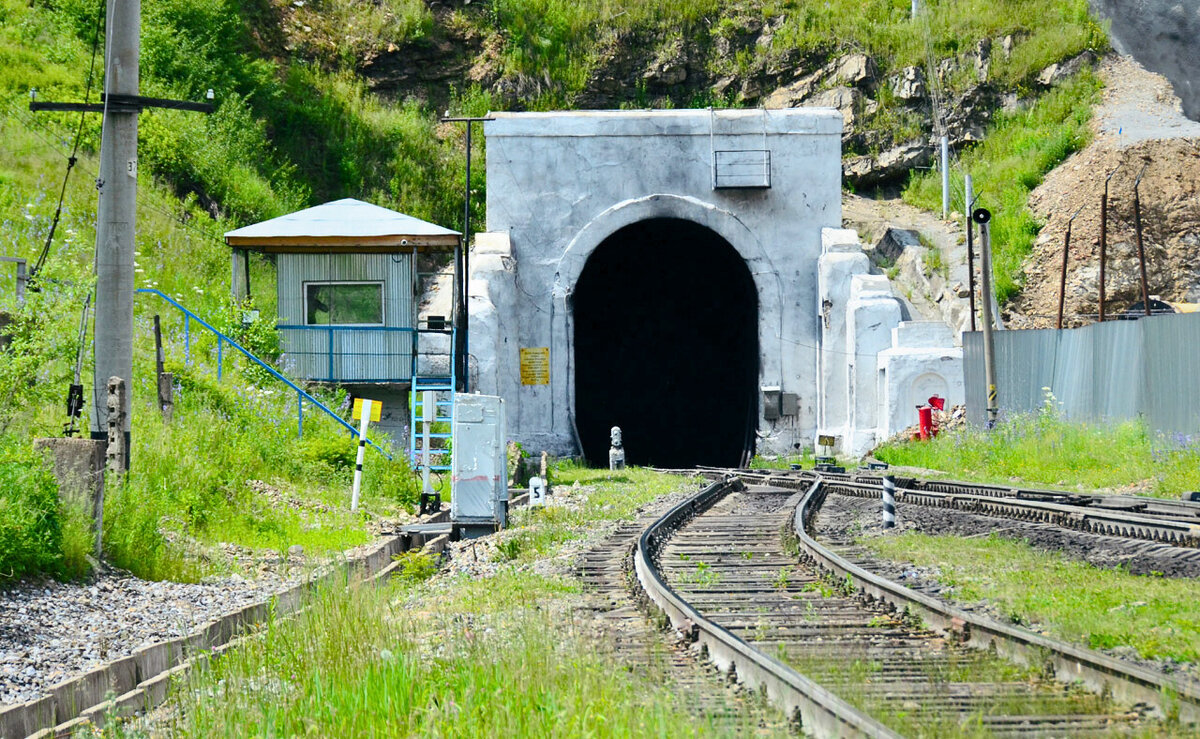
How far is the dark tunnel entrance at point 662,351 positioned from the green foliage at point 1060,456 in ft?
33.5

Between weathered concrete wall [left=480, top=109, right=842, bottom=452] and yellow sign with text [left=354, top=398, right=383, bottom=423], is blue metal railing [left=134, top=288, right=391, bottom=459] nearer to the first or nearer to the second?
yellow sign with text [left=354, top=398, right=383, bottom=423]

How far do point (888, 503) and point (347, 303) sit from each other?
15.6 meters

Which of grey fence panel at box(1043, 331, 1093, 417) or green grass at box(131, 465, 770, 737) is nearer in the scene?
green grass at box(131, 465, 770, 737)

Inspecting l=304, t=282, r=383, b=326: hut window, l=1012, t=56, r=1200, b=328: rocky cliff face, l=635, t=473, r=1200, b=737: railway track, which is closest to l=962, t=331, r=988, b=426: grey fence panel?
l=1012, t=56, r=1200, b=328: rocky cliff face

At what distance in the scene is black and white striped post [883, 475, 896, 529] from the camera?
12053 mm

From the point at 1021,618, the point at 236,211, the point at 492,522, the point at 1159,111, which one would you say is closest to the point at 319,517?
the point at 492,522

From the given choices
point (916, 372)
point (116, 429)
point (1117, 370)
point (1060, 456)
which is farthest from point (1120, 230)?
point (116, 429)

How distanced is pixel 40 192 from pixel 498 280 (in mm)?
9498

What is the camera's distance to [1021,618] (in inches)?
A: 277

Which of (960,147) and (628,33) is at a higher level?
(628,33)

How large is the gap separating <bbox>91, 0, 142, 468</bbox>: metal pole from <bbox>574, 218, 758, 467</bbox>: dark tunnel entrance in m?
21.4

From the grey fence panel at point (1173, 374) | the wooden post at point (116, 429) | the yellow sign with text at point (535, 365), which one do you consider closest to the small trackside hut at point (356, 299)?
the yellow sign with text at point (535, 365)

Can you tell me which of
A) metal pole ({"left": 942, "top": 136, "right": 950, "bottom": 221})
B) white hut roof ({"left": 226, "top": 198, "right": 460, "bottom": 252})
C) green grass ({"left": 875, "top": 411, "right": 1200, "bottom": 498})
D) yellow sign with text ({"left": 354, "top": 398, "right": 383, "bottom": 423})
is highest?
metal pole ({"left": 942, "top": 136, "right": 950, "bottom": 221})

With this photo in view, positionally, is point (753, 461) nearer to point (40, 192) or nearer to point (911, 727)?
point (40, 192)
